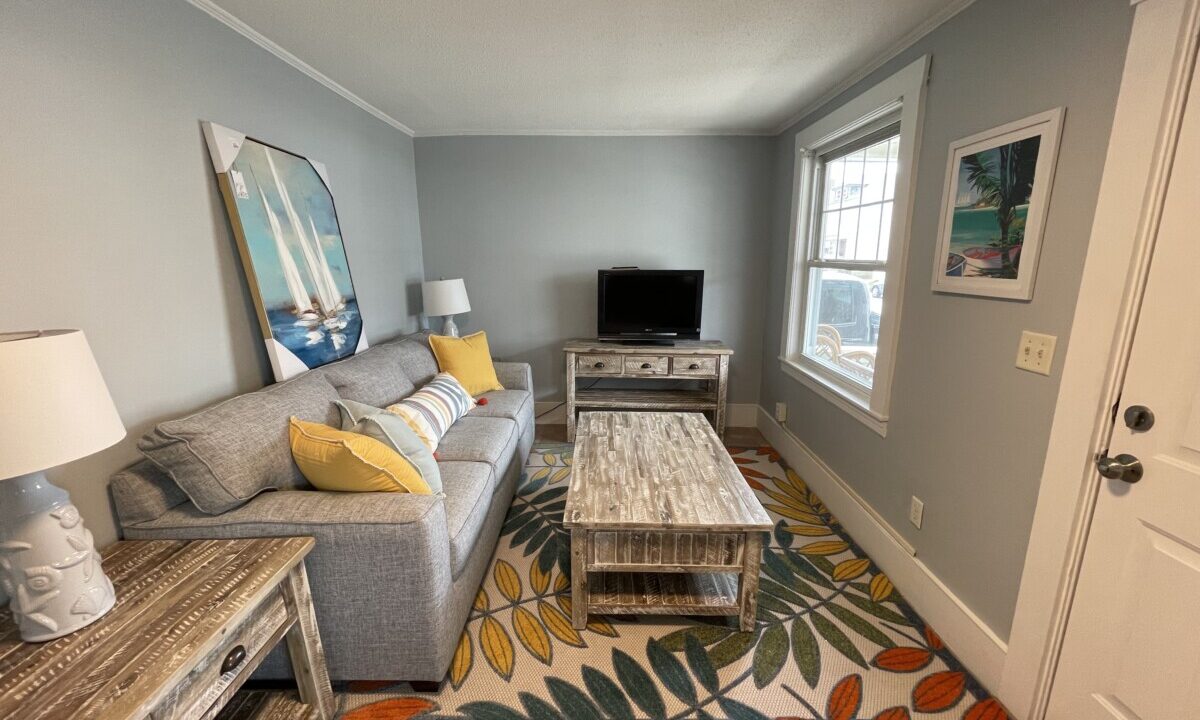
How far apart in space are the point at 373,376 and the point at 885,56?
2.84 meters

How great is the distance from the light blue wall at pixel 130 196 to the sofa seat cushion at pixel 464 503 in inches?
37.1

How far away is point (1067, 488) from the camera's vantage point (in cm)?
131

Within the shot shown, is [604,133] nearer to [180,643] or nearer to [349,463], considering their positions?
[349,463]

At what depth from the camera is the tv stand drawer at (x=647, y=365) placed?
3.46 meters

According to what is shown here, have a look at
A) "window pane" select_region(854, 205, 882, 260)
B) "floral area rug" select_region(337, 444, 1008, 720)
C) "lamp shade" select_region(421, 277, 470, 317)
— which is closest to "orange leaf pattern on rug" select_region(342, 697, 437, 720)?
"floral area rug" select_region(337, 444, 1008, 720)

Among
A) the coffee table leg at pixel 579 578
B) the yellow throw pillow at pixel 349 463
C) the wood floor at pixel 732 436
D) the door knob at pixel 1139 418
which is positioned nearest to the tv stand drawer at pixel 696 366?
the wood floor at pixel 732 436

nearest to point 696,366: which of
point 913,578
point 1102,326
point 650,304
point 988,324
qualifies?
point 650,304

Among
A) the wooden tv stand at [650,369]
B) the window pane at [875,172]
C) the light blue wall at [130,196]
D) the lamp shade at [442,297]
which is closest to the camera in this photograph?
the light blue wall at [130,196]

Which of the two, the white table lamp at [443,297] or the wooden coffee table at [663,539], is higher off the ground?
the white table lamp at [443,297]

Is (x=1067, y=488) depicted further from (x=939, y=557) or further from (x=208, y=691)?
(x=208, y=691)

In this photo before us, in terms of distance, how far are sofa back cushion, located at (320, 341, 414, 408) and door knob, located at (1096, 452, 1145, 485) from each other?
2.59 m

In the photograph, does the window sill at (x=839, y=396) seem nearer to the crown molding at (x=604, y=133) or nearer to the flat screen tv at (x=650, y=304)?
the flat screen tv at (x=650, y=304)

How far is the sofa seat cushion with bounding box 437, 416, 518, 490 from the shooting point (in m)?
2.21

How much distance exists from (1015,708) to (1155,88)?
1.73 meters
